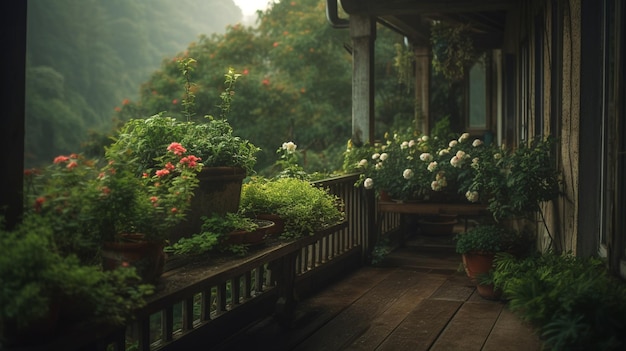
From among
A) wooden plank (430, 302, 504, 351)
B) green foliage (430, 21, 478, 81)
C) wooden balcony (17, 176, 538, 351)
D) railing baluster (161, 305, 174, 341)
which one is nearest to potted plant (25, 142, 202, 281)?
wooden balcony (17, 176, 538, 351)

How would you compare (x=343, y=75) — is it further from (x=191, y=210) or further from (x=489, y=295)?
(x=191, y=210)

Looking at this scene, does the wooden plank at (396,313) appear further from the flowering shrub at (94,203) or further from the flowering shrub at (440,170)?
the flowering shrub at (94,203)

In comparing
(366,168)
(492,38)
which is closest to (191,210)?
(366,168)

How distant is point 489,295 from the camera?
16.6 ft

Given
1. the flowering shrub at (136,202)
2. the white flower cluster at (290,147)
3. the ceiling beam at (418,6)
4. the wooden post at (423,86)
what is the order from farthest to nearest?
the wooden post at (423,86) < the ceiling beam at (418,6) < the white flower cluster at (290,147) < the flowering shrub at (136,202)

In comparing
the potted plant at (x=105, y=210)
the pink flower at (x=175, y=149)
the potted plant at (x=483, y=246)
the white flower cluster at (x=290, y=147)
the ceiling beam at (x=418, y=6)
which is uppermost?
the ceiling beam at (x=418, y=6)

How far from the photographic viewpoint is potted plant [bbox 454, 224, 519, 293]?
16.6ft

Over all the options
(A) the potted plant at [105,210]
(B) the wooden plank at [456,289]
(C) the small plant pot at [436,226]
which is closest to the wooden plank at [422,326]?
(B) the wooden plank at [456,289]

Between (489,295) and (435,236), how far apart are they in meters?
3.63

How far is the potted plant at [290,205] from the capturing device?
4.11m

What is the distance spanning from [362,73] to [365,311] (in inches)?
113

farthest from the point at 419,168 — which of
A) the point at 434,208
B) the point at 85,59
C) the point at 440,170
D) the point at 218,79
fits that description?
the point at 85,59

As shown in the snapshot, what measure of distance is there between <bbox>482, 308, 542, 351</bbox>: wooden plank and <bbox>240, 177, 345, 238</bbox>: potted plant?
4.01 ft

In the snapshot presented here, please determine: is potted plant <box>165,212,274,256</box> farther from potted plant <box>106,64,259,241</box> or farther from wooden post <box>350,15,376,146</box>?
wooden post <box>350,15,376,146</box>
